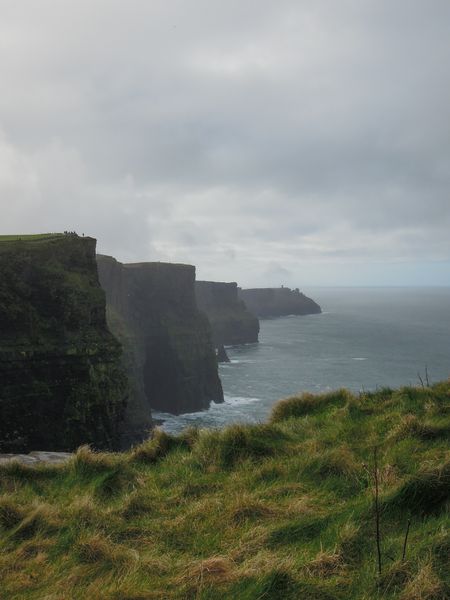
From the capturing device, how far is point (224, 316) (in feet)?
447

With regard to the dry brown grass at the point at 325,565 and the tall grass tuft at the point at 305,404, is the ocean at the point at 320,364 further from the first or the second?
the dry brown grass at the point at 325,565

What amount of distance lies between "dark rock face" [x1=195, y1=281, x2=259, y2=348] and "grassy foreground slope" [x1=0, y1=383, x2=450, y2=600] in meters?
123

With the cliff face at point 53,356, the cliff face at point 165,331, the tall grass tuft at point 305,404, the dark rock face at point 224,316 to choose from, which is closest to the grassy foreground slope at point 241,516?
the tall grass tuft at point 305,404

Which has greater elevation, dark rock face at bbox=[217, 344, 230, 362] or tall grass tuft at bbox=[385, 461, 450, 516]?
tall grass tuft at bbox=[385, 461, 450, 516]

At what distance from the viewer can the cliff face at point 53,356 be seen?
105 ft

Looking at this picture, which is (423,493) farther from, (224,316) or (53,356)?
(224,316)

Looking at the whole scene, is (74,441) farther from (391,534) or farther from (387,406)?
(391,534)

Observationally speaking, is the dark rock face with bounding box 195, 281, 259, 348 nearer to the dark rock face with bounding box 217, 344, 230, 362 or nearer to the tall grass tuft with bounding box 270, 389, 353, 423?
the dark rock face with bounding box 217, 344, 230, 362

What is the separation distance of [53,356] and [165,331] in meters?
43.1

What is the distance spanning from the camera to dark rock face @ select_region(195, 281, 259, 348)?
13362cm

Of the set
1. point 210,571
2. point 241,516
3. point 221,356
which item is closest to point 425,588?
point 210,571

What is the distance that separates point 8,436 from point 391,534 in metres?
31.5

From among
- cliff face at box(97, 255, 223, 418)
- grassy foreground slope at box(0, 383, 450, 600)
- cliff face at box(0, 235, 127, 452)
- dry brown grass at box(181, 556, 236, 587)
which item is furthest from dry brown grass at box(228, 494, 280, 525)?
cliff face at box(97, 255, 223, 418)

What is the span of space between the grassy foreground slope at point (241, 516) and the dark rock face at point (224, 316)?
12327 cm
